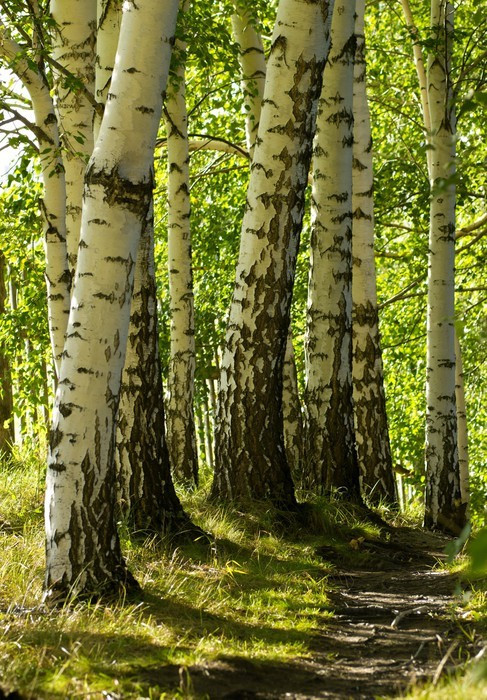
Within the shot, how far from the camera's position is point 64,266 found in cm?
678

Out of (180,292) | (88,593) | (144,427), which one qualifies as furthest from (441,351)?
(88,593)

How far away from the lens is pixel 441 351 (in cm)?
786

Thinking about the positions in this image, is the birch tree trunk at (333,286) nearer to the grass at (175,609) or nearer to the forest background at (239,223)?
the grass at (175,609)

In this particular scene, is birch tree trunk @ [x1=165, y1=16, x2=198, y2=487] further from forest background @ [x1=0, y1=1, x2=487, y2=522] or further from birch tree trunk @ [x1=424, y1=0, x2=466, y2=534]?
birch tree trunk @ [x1=424, y1=0, x2=466, y2=534]

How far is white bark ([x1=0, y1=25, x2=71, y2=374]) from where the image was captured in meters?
6.52

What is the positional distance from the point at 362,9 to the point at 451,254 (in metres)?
2.58

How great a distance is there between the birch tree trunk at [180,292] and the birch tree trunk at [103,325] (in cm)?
493

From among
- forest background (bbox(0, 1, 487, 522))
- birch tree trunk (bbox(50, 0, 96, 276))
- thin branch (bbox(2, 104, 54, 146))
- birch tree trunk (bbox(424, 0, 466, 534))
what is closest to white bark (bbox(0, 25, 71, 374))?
thin branch (bbox(2, 104, 54, 146))

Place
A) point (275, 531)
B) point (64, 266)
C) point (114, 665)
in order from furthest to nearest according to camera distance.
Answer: point (64, 266) → point (275, 531) → point (114, 665)

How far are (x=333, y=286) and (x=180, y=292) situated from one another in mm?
2661

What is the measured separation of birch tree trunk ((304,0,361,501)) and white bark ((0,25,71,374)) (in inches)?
79.9

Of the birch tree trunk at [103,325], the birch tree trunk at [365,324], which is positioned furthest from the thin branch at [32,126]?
the birch tree trunk at [365,324]

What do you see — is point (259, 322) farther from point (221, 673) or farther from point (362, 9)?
point (362, 9)

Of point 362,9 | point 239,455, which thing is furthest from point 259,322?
point 362,9
